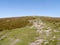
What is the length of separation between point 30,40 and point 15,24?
18.6 feet

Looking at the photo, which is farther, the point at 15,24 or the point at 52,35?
the point at 15,24

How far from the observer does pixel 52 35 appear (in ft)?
54.7

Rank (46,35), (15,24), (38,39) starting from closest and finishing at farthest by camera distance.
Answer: (38,39), (46,35), (15,24)

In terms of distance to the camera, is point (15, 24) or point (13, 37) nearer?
point (13, 37)

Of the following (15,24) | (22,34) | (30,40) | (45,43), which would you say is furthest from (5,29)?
(45,43)

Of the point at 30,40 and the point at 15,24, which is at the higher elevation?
the point at 15,24

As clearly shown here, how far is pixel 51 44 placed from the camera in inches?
570

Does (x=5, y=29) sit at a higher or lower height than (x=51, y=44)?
higher

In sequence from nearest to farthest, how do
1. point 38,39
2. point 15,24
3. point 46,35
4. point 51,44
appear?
1. point 51,44
2. point 38,39
3. point 46,35
4. point 15,24

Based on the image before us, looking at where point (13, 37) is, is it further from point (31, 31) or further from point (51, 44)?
point (51, 44)

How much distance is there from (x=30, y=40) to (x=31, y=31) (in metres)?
2.34

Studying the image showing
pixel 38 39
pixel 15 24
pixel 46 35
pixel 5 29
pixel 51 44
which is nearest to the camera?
pixel 51 44

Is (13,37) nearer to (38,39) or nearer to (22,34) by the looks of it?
(22,34)

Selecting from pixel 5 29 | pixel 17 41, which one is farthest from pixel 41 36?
pixel 5 29
